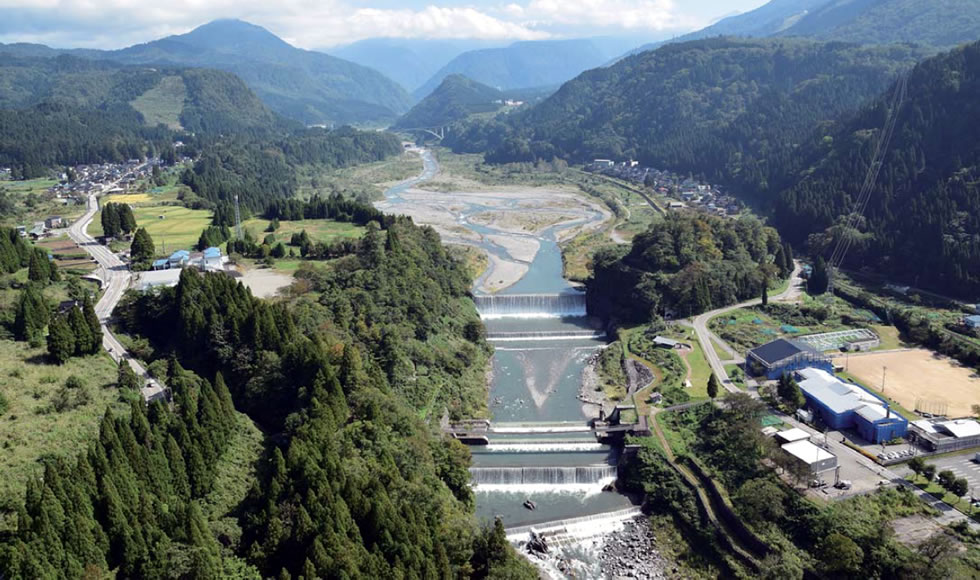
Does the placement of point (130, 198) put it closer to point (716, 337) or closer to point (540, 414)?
point (540, 414)

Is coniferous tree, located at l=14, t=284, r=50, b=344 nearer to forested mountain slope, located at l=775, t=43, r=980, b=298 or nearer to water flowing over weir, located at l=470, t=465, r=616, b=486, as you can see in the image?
water flowing over weir, located at l=470, t=465, r=616, b=486

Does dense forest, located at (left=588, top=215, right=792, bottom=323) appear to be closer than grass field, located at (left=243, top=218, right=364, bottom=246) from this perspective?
Yes

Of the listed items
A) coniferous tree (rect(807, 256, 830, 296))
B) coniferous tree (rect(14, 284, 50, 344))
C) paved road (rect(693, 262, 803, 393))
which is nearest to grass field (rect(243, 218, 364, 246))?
coniferous tree (rect(14, 284, 50, 344))

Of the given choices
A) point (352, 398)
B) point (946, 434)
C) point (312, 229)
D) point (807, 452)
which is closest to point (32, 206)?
point (312, 229)

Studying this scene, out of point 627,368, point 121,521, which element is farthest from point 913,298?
point 121,521

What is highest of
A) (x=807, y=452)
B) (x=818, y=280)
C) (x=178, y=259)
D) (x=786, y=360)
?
(x=178, y=259)

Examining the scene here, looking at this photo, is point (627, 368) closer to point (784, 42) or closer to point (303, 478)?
point (303, 478)
